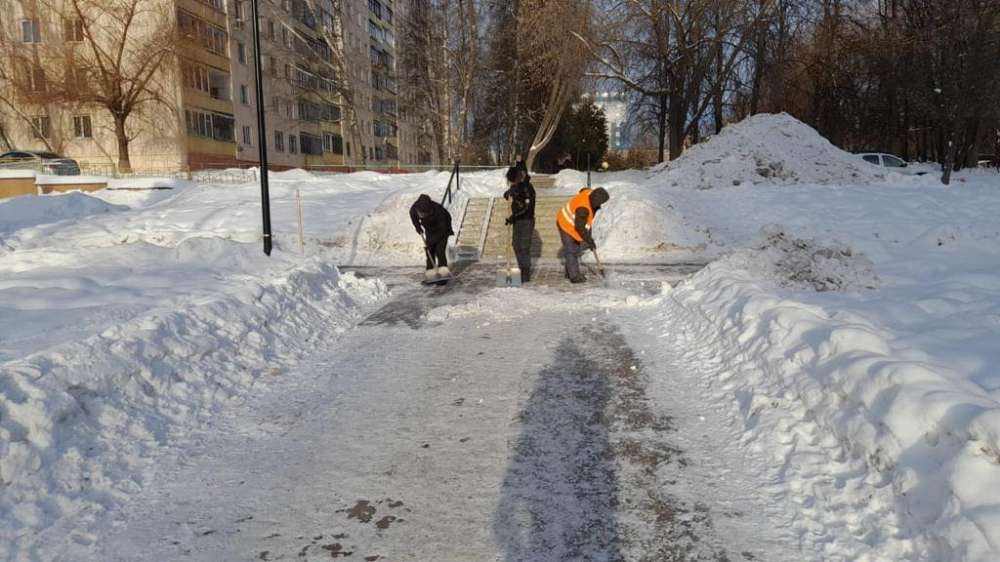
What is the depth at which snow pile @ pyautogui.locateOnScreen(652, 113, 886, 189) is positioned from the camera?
20250 mm

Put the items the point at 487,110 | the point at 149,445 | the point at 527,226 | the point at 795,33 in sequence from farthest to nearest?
the point at 487,110, the point at 795,33, the point at 527,226, the point at 149,445

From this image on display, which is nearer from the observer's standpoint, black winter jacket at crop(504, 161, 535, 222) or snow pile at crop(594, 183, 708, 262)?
black winter jacket at crop(504, 161, 535, 222)

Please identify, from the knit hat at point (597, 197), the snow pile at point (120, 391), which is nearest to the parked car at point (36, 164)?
the snow pile at point (120, 391)

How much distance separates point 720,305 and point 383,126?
66721 millimetres

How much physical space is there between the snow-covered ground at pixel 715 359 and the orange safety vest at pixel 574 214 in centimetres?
125

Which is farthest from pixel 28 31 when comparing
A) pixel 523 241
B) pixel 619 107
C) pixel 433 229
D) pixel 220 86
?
pixel 619 107

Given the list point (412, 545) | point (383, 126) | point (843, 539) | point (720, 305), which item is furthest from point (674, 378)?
point (383, 126)

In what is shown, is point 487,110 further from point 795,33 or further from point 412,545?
point 412,545

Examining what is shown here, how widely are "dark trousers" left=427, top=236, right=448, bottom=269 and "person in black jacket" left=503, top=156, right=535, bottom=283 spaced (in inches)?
45.7

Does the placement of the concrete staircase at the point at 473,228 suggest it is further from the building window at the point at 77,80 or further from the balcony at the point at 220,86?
the balcony at the point at 220,86

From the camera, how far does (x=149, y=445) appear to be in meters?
4.27

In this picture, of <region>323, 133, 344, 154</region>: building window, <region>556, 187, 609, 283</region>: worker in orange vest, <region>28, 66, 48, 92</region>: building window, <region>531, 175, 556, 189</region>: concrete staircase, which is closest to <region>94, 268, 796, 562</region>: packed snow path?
<region>556, 187, 609, 283</region>: worker in orange vest

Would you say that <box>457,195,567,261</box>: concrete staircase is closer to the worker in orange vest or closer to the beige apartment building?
the worker in orange vest

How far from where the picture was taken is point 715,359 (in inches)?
236
